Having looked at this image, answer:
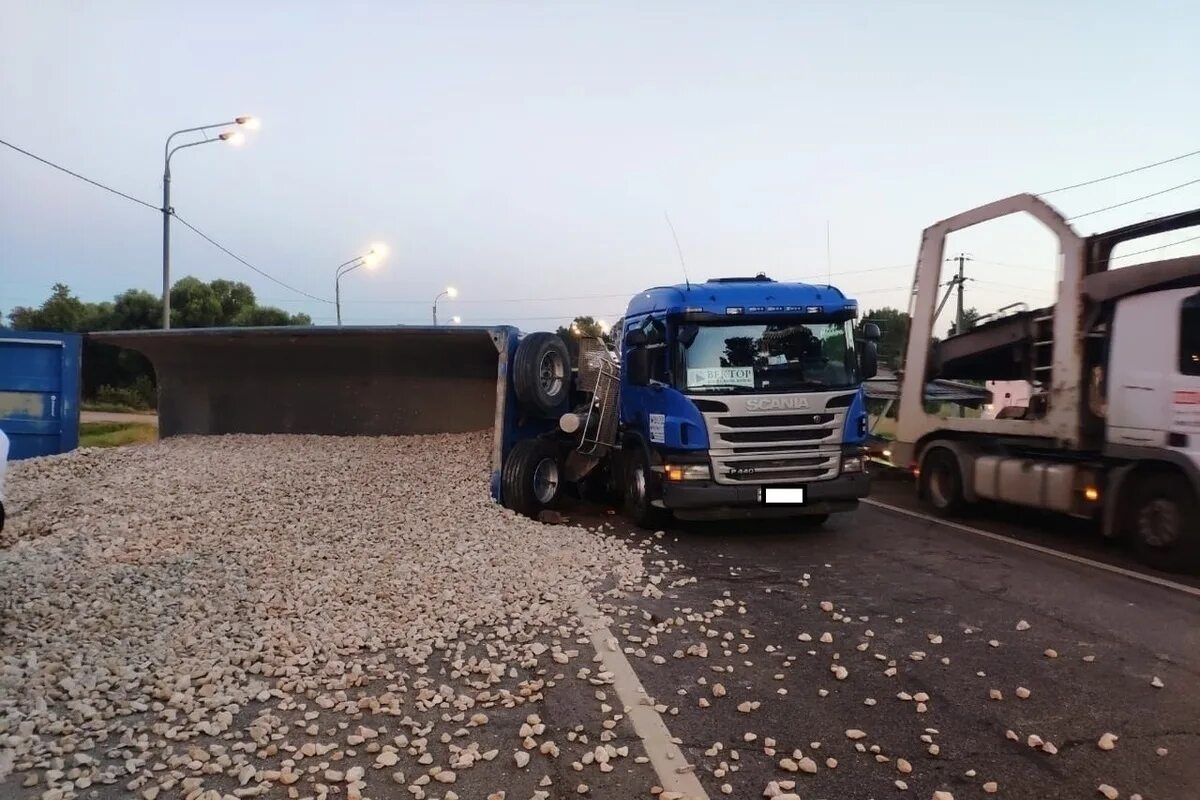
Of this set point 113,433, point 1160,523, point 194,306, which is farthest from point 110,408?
point 1160,523

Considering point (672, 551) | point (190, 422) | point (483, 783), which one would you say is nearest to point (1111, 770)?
point (483, 783)

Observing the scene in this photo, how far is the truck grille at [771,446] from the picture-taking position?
8.78m

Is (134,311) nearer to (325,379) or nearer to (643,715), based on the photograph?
(325,379)

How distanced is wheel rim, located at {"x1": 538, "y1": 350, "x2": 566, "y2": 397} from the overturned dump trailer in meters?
0.39

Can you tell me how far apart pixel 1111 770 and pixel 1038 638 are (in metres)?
1.98

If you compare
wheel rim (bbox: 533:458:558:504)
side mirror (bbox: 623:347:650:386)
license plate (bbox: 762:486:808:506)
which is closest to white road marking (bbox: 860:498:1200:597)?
license plate (bbox: 762:486:808:506)

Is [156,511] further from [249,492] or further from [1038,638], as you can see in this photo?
[1038,638]

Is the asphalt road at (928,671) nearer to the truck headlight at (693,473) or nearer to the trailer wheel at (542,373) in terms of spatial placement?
→ the truck headlight at (693,473)

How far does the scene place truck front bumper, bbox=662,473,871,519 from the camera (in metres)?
8.74

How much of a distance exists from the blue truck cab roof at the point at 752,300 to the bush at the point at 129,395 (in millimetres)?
27842

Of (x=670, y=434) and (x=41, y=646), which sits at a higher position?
(x=670, y=434)

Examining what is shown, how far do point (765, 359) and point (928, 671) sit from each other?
4462 mm

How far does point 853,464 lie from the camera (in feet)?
29.9

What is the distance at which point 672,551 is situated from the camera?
8.59 metres
